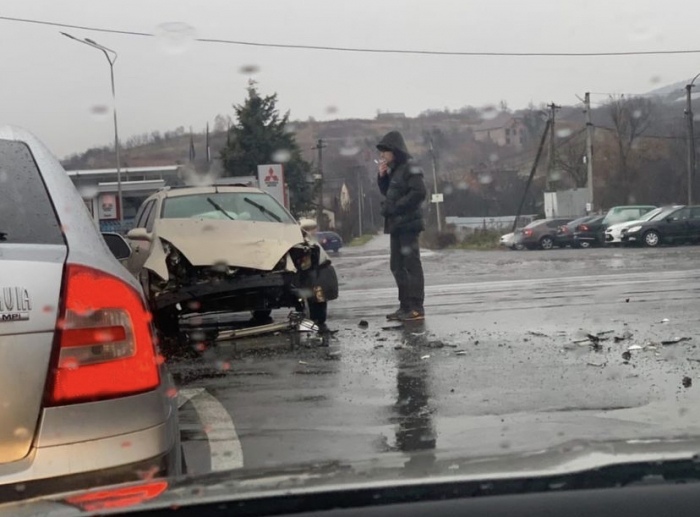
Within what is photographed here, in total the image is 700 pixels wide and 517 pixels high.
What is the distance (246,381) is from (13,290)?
157 inches

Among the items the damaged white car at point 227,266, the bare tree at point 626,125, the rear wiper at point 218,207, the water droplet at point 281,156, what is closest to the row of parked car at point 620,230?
the bare tree at point 626,125

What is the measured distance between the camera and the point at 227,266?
8117mm

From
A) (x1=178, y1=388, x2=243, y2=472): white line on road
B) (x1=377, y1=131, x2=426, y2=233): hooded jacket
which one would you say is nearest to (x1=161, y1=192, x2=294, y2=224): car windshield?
(x1=377, y1=131, x2=426, y2=233): hooded jacket

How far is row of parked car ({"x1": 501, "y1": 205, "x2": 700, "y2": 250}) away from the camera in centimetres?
3192

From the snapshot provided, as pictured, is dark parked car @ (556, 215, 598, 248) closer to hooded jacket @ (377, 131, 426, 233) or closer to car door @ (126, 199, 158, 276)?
hooded jacket @ (377, 131, 426, 233)

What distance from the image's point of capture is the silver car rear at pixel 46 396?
257 cm

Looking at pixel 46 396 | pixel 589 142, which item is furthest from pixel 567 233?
pixel 46 396

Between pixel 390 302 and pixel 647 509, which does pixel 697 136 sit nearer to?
pixel 390 302

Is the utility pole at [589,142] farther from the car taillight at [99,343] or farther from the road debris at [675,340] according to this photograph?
the car taillight at [99,343]

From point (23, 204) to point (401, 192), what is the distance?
656cm

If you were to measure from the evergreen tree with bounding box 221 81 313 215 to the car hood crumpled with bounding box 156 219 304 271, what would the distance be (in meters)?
40.8

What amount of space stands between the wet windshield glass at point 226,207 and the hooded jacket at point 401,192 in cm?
103

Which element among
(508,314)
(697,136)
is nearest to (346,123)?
(508,314)

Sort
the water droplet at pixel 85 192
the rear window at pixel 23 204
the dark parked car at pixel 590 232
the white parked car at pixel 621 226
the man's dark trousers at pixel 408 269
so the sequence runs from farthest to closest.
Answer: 1. the dark parked car at pixel 590 232
2. the white parked car at pixel 621 226
3. the man's dark trousers at pixel 408 269
4. the water droplet at pixel 85 192
5. the rear window at pixel 23 204
